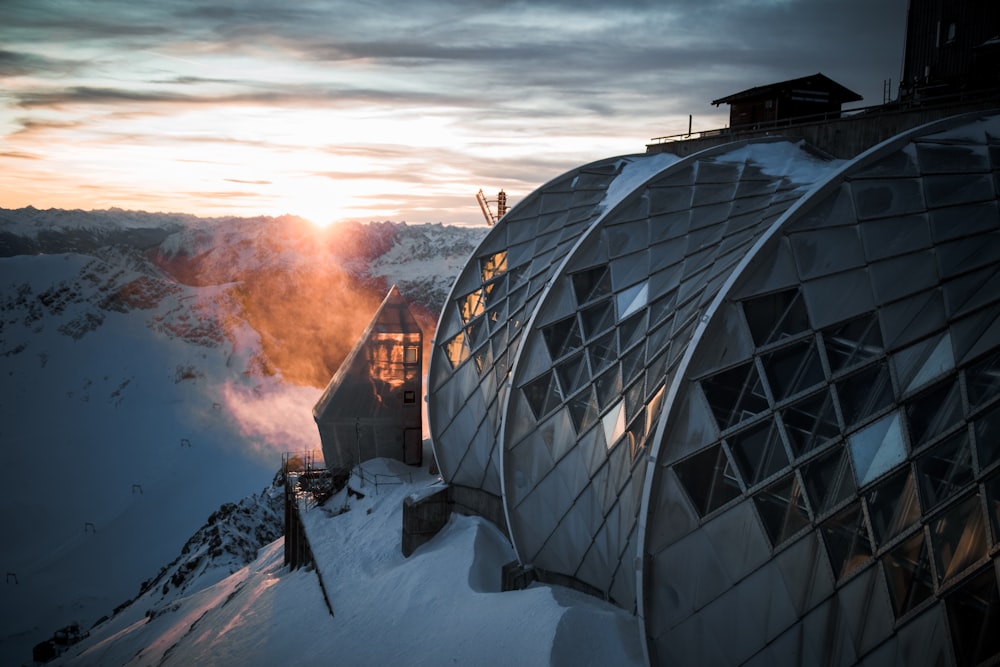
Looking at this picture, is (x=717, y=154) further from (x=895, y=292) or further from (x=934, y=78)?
(x=934, y=78)

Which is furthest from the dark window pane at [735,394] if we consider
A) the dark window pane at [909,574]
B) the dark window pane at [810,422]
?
the dark window pane at [909,574]

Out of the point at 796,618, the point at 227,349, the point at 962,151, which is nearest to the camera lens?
the point at 796,618

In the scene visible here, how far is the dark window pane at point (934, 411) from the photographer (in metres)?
10.0

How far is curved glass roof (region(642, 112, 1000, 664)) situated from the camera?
379 inches

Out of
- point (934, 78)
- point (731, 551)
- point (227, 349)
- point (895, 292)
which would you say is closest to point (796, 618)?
point (731, 551)

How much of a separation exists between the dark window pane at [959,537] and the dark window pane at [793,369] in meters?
2.81

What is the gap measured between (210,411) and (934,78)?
6801 centimetres

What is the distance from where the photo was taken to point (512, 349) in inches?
876

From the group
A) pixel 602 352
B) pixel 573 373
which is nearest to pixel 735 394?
pixel 602 352

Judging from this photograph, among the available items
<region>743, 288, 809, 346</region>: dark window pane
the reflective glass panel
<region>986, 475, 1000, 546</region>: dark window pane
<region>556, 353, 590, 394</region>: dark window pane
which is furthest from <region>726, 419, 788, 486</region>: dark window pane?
<region>556, 353, 590, 394</region>: dark window pane

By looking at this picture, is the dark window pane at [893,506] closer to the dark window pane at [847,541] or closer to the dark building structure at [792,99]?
the dark window pane at [847,541]

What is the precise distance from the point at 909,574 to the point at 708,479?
3.30 m

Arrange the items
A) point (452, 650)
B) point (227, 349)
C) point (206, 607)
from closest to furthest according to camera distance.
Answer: point (452, 650) → point (206, 607) → point (227, 349)

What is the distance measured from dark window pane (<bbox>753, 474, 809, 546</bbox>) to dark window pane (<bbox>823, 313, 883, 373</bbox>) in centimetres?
210
